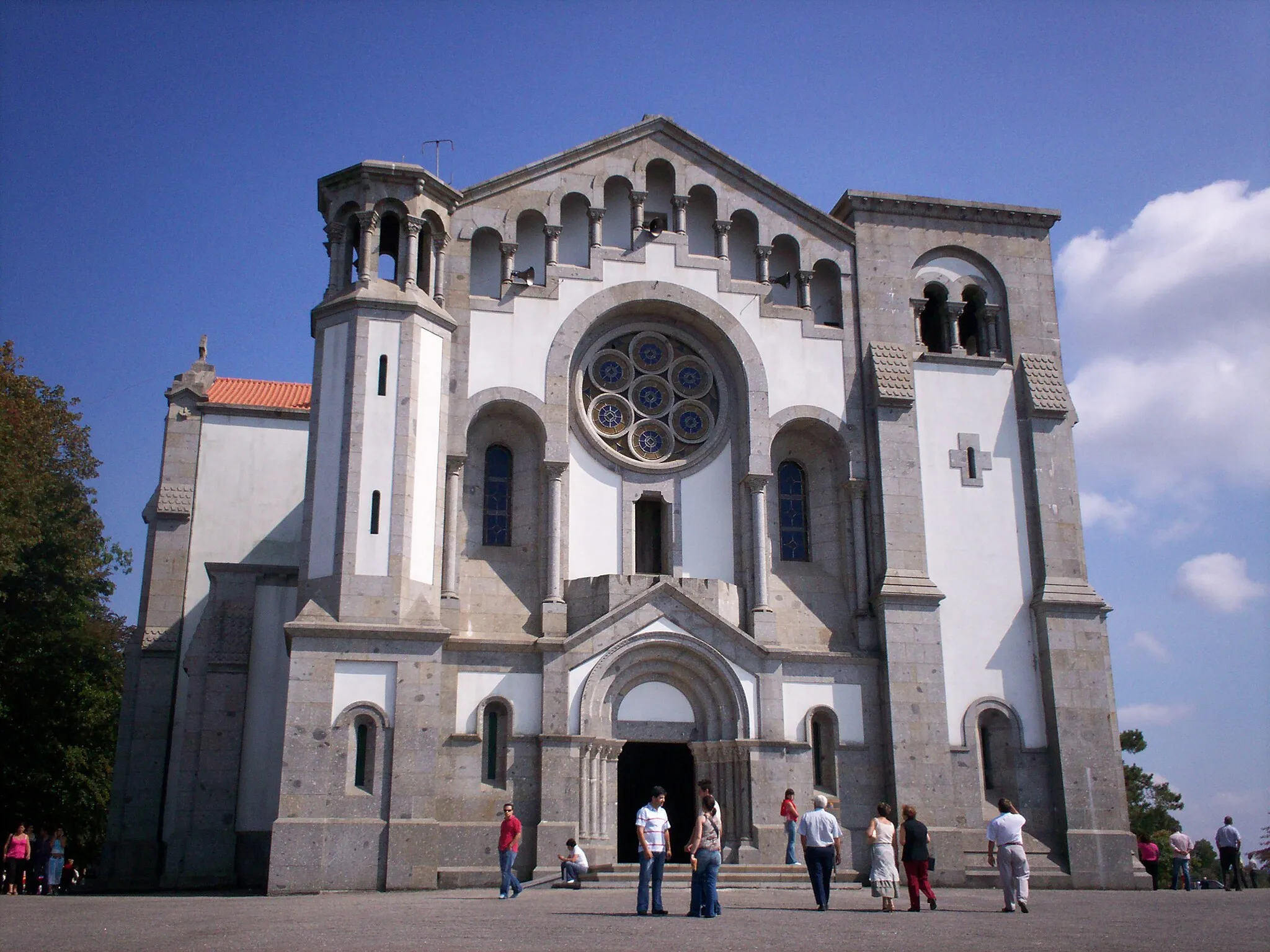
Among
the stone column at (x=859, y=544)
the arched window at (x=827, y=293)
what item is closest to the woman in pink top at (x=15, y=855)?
the stone column at (x=859, y=544)

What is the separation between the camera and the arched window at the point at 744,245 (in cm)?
2972

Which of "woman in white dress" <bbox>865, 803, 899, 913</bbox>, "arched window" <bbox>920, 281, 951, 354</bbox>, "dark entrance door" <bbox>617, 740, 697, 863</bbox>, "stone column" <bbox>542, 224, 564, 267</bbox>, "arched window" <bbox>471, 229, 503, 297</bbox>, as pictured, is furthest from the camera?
"arched window" <bbox>920, 281, 951, 354</bbox>

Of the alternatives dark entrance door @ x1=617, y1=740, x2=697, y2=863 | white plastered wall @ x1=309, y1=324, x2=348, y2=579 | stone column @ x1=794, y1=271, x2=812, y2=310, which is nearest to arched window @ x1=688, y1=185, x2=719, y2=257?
stone column @ x1=794, y1=271, x2=812, y2=310

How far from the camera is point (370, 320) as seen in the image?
83.8 feet

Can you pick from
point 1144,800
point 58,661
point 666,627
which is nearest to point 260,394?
point 58,661

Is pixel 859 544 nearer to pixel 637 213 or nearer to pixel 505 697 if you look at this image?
pixel 505 697

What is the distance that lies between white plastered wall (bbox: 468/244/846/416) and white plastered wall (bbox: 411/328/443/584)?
104 cm

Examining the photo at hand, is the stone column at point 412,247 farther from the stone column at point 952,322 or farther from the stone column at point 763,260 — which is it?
the stone column at point 952,322

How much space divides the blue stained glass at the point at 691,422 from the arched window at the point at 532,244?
4.46m

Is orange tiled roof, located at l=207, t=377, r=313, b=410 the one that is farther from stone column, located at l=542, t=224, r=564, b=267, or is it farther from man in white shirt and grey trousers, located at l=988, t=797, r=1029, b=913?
man in white shirt and grey trousers, located at l=988, t=797, r=1029, b=913

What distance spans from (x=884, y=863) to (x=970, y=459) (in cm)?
1305

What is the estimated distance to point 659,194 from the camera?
2981cm

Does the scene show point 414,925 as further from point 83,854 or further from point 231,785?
point 83,854

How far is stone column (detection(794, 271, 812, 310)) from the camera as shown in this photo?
2936cm
